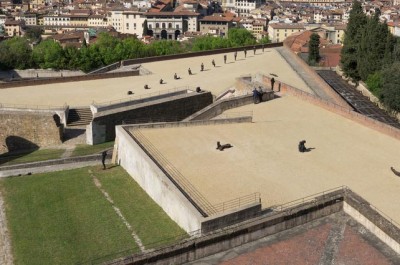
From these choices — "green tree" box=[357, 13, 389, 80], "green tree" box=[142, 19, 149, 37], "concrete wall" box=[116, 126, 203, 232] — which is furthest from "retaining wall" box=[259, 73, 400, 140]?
"green tree" box=[142, 19, 149, 37]

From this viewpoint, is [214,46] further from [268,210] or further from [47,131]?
[268,210]

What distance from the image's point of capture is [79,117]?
2569cm

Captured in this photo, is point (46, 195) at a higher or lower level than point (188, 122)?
lower

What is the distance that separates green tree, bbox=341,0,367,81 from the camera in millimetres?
45281

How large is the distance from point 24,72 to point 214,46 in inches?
775

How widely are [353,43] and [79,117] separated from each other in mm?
28353

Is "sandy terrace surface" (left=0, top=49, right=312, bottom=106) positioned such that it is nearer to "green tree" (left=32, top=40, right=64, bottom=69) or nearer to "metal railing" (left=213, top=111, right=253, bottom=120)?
"metal railing" (left=213, top=111, right=253, bottom=120)

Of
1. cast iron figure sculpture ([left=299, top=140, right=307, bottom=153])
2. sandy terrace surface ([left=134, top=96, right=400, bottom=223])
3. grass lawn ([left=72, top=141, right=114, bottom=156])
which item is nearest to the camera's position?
sandy terrace surface ([left=134, top=96, right=400, bottom=223])

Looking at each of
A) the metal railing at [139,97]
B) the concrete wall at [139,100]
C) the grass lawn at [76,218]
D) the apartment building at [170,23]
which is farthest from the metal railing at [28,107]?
the apartment building at [170,23]

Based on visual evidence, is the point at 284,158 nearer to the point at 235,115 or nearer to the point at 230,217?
the point at 230,217

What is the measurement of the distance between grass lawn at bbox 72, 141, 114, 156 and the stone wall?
1.38 m

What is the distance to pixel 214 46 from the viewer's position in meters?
56.8

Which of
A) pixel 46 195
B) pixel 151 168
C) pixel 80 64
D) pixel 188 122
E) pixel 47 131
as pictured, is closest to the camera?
pixel 151 168

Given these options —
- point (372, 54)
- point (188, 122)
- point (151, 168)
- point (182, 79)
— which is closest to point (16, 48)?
point (182, 79)
